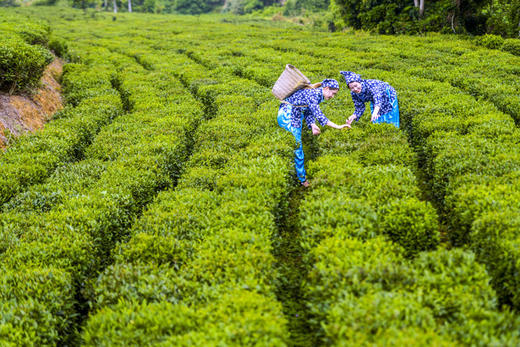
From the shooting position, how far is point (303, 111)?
959cm

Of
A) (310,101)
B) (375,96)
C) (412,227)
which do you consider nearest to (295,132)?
(310,101)

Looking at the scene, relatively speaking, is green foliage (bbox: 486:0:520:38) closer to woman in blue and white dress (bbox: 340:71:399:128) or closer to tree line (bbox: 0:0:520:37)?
tree line (bbox: 0:0:520:37)

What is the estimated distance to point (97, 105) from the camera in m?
14.6

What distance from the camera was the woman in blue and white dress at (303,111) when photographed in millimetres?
8688

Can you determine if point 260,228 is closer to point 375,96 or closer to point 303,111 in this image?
point 303,111

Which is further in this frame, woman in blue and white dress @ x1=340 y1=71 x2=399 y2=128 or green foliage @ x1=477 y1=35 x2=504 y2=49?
green foliage @ x1=477 y1=35 x2=504 y2=49

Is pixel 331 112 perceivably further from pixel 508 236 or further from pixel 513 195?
pixel 508 236

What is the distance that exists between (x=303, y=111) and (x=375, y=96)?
2018mm

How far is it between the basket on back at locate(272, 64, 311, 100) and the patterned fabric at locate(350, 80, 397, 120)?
68.4 inches

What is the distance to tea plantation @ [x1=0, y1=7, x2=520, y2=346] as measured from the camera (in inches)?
178

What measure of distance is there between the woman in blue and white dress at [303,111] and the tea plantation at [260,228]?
50 centimetres

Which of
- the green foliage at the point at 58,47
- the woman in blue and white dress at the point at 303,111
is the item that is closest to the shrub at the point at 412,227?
the woman in blue and white dress at the point at 303,111

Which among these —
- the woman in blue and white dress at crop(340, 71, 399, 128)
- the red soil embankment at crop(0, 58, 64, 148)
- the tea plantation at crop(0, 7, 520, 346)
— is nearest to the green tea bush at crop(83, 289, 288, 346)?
the tea plantation at crop(0, 7, 520, 346)

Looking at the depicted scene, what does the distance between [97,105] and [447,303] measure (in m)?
14.6
